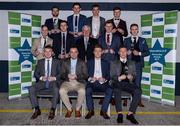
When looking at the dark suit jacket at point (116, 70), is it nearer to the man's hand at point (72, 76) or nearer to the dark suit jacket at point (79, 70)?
the dark suit jacket at point (79, 70)

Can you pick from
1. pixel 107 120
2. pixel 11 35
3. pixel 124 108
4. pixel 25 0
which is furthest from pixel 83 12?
pixel 107 120

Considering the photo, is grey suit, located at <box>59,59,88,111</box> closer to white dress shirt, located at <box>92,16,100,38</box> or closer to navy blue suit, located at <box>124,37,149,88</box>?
white dress shirt, located at <box>92,16,100,38</box>

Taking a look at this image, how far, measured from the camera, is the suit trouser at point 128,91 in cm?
554

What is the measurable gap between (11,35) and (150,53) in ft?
10.4

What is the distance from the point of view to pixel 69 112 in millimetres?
5711

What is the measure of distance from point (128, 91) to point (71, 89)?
1.08m

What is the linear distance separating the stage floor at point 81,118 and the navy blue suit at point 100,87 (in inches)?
10.9

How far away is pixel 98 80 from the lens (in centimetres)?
588

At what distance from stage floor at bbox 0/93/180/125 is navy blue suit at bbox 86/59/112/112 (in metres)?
0.28

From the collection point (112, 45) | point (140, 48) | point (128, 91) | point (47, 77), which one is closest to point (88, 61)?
point (112, 45)

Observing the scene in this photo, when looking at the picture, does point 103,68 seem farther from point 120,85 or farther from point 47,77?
point 47,77

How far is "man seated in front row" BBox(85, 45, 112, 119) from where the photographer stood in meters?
5.67

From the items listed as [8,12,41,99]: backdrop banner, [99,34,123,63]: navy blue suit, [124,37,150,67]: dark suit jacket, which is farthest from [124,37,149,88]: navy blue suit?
[8,12,41,99]: backdrop banner

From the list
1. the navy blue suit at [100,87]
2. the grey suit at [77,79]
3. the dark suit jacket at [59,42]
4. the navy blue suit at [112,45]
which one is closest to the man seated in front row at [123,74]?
the navy blue suit at [100,87]
